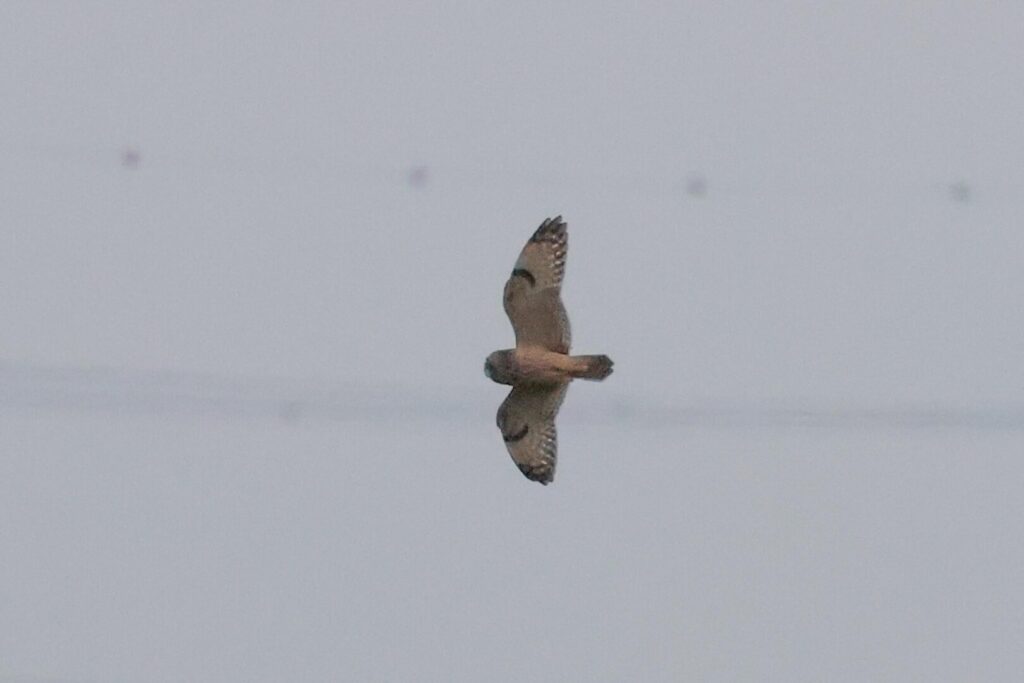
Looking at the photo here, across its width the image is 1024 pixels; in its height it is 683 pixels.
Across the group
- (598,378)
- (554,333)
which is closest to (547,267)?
(554,333)

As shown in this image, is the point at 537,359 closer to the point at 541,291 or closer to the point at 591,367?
the point at 591,367

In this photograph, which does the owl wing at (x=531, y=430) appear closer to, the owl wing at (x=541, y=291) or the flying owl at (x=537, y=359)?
the flying owl at (x=537, y=359)

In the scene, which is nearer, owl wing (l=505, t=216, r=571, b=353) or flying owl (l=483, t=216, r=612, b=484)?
flying owl (l=483, t=216, r=612, b=484)

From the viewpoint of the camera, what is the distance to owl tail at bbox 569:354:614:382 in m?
8.59

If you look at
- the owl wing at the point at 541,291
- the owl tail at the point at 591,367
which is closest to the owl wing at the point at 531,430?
the owl wing at the point at 541,291

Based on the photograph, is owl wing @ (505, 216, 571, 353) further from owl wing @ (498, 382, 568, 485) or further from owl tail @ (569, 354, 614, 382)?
owl wing @ (498, 382, 568, 485)

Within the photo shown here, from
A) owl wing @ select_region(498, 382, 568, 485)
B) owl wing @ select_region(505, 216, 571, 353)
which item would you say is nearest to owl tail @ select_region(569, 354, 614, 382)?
owl wing @ select_region(505, 216, 571, 353)

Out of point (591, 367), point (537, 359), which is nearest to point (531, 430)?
point (537, 359)

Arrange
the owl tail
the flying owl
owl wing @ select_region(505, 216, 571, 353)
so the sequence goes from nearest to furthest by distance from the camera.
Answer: the owl tail < the flying owl < owl wing @ select_region(505, 216, 571, 353)

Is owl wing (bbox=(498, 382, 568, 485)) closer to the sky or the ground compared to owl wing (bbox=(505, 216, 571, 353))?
closer to the ground

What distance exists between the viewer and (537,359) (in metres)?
8.94

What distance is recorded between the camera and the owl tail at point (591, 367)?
8586mm

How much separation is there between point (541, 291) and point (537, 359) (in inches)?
25.1

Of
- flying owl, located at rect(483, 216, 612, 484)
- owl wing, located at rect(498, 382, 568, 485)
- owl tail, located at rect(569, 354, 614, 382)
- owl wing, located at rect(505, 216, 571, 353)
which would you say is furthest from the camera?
owl wing, located at rect(498, 382, 568, 485)
